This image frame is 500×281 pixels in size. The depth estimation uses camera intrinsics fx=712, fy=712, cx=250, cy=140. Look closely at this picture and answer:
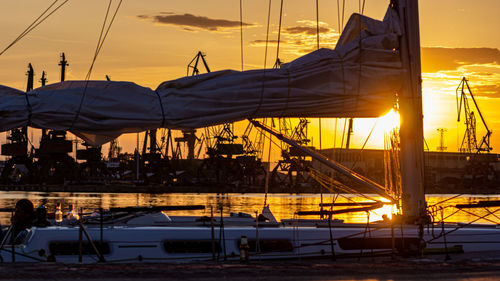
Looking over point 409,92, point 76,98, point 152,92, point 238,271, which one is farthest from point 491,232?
point 76,98

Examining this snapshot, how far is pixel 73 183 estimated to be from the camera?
455 feet

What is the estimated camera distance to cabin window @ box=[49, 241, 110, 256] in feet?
49.6

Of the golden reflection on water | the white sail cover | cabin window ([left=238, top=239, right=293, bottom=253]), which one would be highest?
the white sail cover

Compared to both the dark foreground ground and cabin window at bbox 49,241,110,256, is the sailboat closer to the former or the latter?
cabin window at bbox 49,241,110,256

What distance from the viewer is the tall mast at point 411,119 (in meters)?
17.1

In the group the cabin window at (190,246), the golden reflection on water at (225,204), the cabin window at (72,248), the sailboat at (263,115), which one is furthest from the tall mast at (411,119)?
the golden reflection on water at (225,204)

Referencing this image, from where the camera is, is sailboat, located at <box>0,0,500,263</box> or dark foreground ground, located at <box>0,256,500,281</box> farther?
sailboat, located at <box>0,0,500,263</box>

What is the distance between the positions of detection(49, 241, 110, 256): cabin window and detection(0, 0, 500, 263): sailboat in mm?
21

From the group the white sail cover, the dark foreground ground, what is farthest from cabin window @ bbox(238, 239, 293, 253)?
the white sail cover

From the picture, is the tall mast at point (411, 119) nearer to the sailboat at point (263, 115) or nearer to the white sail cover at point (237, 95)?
the sailboat at point (263, 115)

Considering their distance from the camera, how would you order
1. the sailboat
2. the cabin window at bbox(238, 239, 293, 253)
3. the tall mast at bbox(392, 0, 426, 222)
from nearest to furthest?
the sailboat
the cabin window at bbox(238, 239, 293, 253)
the tall mast at bbox(392, 0, 426, 222)

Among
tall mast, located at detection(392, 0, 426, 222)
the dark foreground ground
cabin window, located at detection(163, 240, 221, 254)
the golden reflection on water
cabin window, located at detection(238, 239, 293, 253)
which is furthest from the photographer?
the golden reflection on water

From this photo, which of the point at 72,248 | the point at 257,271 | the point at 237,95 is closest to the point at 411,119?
the point at 237,95

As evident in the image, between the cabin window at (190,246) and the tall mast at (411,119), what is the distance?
4.87 meters
